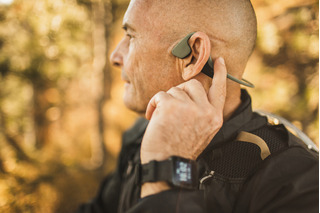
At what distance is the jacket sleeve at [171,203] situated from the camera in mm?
921

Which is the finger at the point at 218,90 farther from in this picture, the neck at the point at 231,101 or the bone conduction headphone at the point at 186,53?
the neck at the point at 231,101

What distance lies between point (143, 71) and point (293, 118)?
2.51 m

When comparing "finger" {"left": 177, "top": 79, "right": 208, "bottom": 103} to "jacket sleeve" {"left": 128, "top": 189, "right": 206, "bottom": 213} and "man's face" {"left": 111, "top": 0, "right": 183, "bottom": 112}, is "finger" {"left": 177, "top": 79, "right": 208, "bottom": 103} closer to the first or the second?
"man's face" {"left": 111, "top": 0, "right": 183, "bottom": 112}

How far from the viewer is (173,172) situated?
0.92 meters

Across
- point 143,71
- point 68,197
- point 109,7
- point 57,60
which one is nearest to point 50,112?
point 57,60

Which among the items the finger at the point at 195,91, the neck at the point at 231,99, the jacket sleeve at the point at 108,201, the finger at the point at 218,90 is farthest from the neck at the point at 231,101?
the jacket sleeve at the point at 108,201

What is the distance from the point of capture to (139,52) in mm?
1391

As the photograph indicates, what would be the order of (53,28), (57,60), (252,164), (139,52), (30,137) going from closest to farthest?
(252,164) → (139,52) → (53,28) → (57,60) → (30,137)

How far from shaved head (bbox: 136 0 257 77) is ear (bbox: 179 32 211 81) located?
0.07 metres

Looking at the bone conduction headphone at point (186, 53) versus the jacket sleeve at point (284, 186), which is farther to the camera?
the bone conduction headphone at point (186, 53)

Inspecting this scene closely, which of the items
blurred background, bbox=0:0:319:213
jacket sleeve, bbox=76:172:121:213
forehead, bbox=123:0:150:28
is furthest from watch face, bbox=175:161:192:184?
blurred background, bbox=0:0:319:213

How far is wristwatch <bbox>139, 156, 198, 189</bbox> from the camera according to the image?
3.08 ft

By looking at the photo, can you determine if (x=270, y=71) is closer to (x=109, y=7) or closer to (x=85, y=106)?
(x=109, y=7)

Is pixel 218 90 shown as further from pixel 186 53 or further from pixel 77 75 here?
pixel 77 75
